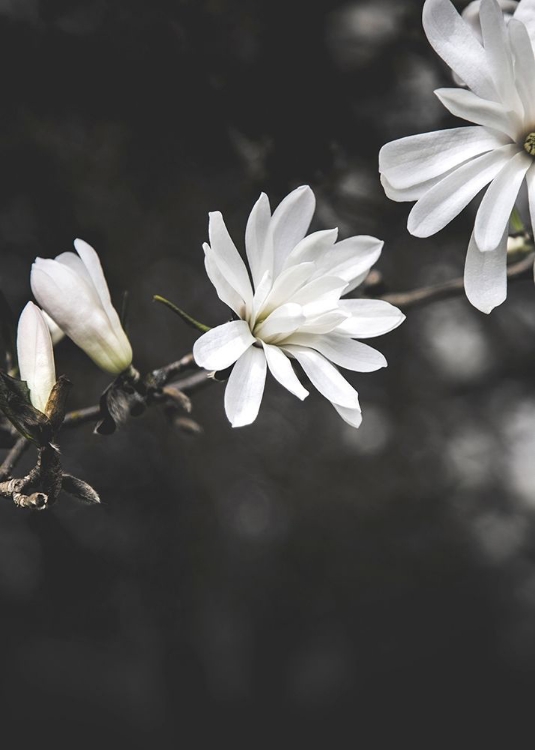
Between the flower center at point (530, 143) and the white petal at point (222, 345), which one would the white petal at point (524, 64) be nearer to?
the flower center at point (530, 143)

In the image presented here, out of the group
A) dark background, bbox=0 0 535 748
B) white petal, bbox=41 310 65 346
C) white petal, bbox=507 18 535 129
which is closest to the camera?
white petal, bbox=507 18 535 129

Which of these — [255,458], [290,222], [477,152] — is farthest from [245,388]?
[255,458]

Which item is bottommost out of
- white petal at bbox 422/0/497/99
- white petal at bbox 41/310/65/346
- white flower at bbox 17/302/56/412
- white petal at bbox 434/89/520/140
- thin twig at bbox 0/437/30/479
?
thin twig at bbox 0/437/30/479

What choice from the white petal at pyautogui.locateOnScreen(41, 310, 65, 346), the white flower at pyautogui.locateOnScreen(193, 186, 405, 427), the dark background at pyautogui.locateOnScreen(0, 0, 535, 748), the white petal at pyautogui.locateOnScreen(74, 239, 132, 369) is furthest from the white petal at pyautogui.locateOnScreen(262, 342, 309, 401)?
the dark background at pyautogui.locateOnScreen(0, 0, 535, 748)

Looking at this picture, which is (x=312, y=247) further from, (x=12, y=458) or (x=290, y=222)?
(x=12, y=458)

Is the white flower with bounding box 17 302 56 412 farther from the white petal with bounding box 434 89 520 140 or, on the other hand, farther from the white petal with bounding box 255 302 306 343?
the white petal with bounding box 434 89 520 140

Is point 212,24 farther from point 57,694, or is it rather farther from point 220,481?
point 57,694
